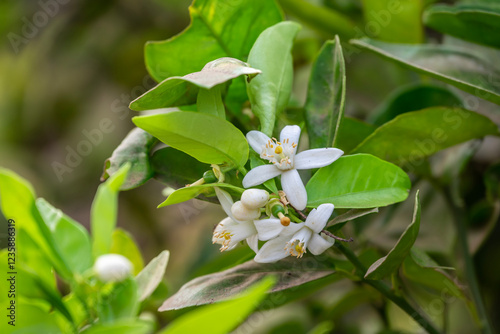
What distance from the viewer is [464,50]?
2.46ft

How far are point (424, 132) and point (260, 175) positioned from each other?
0.27 m

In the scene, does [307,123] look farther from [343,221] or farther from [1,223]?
[1,223]

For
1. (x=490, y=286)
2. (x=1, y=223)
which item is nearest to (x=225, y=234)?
(x=490, y=286)

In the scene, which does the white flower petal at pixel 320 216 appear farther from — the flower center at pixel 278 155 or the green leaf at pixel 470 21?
the green leaf at pixel 470 21

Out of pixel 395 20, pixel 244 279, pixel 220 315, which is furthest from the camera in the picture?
pixel 395 20

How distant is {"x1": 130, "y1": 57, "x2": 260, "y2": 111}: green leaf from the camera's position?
42 cm

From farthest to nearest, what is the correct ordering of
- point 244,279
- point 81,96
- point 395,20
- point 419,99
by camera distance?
1. point 81,96
2. point 395,20
3. point 419,99
4. point 244,279

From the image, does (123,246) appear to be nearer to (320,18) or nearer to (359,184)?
(359,184)

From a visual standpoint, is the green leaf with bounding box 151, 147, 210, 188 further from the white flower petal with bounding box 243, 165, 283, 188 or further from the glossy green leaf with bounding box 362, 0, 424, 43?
the glossy green leaf with bounding box 362, 0, 424, 43

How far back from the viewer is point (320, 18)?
94 cm

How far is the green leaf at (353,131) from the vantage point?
2.28 ft

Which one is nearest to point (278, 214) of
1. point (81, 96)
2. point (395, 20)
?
point (395, 20)

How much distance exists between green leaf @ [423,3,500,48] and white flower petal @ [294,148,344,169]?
302 mm

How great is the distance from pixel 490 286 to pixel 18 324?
0.89m
